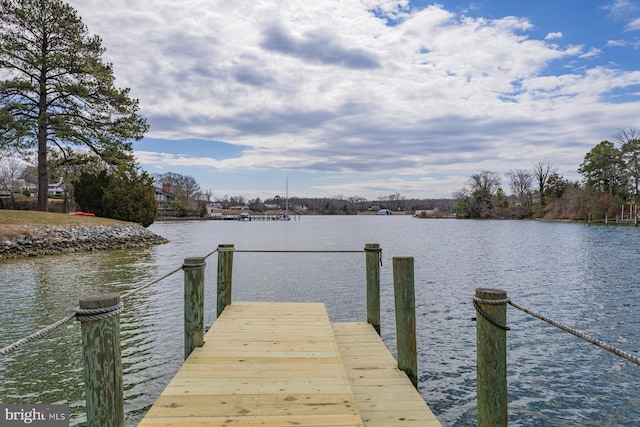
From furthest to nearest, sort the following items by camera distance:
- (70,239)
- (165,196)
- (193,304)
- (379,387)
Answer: (165,196)
(70,239)
(193,304)
(379,387)

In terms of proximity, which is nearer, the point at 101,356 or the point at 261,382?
the point at 101,356

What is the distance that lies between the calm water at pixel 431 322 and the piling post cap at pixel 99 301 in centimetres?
283

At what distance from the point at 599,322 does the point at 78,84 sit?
2789 centimetres

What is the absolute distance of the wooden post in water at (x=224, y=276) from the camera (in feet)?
20.1

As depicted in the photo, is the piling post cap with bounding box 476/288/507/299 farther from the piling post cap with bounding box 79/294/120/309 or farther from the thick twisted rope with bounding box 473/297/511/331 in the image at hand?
the piling post cap with bounding box 79/294/120/309

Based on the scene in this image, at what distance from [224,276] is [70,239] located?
19075 mm

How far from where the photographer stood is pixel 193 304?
4.36 m

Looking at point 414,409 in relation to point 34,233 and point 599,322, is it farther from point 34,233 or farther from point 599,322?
point 34,233

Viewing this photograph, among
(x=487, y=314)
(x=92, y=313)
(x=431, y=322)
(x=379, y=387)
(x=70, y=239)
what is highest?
(x=92, y=313)

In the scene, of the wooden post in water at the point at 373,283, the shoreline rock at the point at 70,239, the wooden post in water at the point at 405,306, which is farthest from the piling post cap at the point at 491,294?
the shoreline rock at the point at 70,239

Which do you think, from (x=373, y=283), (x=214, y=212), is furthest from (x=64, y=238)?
(x=214, y=212)

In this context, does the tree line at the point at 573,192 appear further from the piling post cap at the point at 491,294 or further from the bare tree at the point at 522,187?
the piling post cap at the point at 491,294

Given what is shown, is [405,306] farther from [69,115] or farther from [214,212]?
[214,212]

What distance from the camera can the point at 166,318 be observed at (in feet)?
28.3
